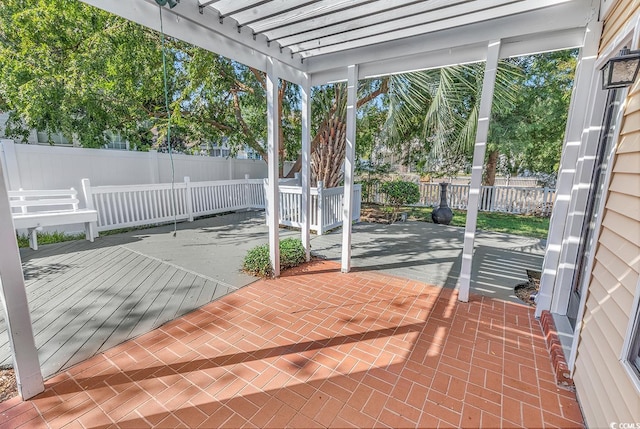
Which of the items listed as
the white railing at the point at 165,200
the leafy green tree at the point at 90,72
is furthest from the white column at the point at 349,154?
the leafy green tree at the point at 90,72

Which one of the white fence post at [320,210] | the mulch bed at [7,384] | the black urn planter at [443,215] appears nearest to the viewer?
the mulch bed at [7,384]

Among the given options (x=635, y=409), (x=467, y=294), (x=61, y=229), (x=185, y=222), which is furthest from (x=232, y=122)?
(x=635, y=409)

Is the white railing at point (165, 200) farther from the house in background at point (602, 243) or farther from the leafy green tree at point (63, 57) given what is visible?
the house in background at point (602, 243)

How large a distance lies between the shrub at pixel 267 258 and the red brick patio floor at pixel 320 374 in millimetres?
817

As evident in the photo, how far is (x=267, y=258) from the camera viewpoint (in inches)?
157

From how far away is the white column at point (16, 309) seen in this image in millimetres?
1674

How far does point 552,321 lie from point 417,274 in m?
1.59

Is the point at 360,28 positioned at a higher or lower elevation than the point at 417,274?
higher

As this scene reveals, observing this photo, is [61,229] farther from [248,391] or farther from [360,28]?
[360,28]

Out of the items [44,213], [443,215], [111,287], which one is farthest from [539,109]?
[44,213]

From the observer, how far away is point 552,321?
8.64 ft

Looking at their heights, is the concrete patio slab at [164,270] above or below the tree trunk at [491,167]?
below

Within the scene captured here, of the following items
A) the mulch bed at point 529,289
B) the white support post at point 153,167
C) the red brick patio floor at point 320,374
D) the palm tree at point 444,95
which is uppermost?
the palm tree at point 444,95

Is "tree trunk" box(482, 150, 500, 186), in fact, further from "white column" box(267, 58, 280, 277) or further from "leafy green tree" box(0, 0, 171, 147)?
"leafy green tree" box(0, 0, 171, 147)
